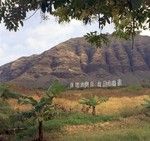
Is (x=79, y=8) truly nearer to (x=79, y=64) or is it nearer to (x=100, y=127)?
(x=100, y=127)

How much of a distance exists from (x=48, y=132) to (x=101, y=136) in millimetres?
3283

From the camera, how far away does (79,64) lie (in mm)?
140875

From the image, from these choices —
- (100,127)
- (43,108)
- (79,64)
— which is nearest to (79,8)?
(43,108)

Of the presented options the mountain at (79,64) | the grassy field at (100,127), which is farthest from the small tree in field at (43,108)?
the mountain at (79,64)

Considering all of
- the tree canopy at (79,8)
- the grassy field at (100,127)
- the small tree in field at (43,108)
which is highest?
the tree canopy at (79,8)

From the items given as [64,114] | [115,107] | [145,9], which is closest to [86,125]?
[64,114]

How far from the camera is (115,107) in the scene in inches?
1270

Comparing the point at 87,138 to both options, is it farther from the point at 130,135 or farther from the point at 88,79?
the point at 88,79

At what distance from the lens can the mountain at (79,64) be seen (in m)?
129

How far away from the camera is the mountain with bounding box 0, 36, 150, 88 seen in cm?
12930

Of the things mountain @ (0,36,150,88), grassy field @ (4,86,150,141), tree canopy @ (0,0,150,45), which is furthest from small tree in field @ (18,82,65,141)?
mountain @ (0,36,150,88)

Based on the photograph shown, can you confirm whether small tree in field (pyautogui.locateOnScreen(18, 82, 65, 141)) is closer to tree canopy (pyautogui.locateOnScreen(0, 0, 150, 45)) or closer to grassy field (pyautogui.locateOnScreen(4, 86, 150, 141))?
grassy field (pyautogui.locateOnScreen(4, 86, 150, 141))

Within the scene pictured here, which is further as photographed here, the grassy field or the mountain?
the mountain

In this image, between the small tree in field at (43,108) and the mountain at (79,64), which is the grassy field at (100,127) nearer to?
the small tree in field at (43,108)
